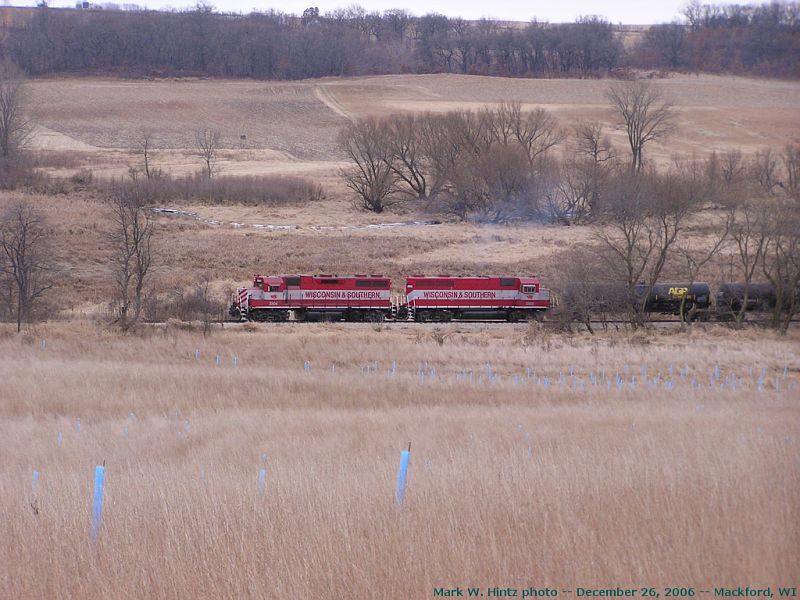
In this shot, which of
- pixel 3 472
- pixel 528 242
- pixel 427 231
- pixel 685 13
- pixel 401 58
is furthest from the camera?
pixel 401 58

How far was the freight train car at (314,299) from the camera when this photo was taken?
36.9 meters

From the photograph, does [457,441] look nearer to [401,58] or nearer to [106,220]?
[106,220]

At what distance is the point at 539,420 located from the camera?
16.0 metres

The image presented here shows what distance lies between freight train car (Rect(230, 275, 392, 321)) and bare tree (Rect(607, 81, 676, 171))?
97.0 ft

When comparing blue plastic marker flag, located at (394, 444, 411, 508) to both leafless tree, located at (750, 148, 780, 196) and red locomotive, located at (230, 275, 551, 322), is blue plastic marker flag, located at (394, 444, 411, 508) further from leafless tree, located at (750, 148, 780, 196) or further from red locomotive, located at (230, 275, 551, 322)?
red locomotive, located at (230, 275, 551, 322)

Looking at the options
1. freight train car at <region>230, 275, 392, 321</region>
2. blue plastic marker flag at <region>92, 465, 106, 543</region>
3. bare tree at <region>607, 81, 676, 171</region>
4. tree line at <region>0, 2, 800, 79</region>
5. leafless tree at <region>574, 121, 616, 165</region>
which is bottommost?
freight train car at <region>230, 275, 392, 321</region>

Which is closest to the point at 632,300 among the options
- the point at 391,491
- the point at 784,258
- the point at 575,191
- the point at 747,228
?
the point at 747,228

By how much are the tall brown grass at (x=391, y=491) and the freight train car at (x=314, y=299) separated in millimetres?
16197

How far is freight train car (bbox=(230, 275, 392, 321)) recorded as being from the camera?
36.9 m

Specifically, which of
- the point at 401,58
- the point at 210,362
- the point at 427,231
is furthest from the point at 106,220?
the point at 401,58

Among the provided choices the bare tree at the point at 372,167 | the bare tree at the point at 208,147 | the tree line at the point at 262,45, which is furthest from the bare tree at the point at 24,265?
the tree line at the point at 262,45

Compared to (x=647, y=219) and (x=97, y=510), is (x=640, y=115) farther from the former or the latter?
(x=97, y=510)

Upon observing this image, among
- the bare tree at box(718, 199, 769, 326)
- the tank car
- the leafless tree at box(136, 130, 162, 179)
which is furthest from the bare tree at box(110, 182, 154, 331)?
the bare tree at box(718, 199, 769, 326)

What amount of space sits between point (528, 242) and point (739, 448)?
4746cm
